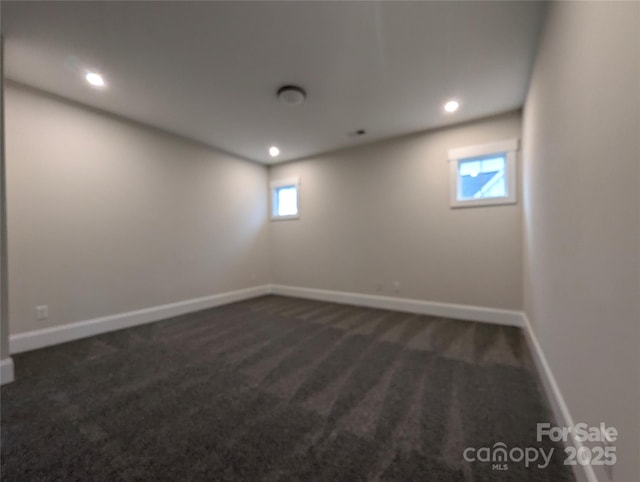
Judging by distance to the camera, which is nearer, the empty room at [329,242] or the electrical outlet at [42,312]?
the empty room at [329,242]

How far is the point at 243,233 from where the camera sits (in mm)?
4738

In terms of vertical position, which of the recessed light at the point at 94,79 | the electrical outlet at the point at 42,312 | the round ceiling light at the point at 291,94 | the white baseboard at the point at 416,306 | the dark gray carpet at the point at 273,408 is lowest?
the dark gray carpet at the point at 273,408

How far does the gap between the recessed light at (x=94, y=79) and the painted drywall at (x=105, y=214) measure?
0.61 metres

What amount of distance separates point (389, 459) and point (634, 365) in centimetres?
102

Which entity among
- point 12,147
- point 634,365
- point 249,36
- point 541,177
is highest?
point 249,36

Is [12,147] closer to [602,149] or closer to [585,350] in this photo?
[602,149]

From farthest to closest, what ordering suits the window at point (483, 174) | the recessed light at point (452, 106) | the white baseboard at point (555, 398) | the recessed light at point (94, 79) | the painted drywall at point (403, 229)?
the painted drywall at point (403, 229) → the window at point (483, 174) → the recessed light at point (452, 106) → the recessed light at point (94, 79) → the white baseboard at point (555, 398)

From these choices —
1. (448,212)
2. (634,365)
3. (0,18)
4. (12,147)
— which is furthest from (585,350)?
(12,147)

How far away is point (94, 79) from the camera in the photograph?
243 centimetres

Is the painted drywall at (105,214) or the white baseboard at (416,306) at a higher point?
the painted drywall at (105,214)

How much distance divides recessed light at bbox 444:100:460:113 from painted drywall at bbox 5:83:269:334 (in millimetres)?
3422

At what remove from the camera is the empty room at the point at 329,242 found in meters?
1.13

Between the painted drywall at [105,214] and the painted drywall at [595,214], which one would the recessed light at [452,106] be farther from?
the painted drywall at [105,214]

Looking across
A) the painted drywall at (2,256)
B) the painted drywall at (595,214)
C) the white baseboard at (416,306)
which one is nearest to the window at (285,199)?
the white baseboard at (416,306)
